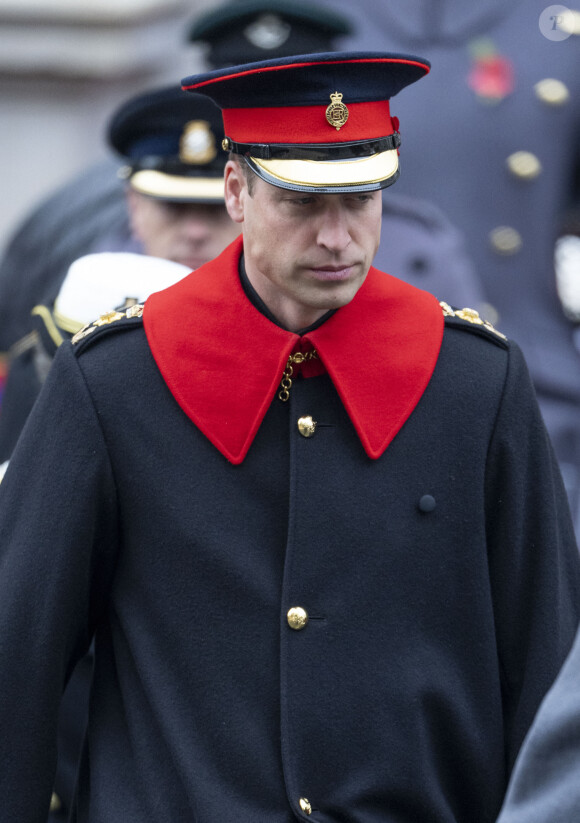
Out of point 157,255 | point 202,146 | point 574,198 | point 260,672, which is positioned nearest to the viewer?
point 260,672

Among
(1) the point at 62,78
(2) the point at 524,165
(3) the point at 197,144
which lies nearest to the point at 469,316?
(3) the point at 197,144

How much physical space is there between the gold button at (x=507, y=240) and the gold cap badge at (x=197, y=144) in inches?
53.0

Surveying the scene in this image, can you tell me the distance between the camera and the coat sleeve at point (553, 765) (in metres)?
1.96

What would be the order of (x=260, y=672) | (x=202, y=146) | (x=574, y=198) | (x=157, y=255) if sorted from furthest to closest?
(x=574, y=198) → (x=202, y=146) → (x=157, y=255) → (x=260, y=672)

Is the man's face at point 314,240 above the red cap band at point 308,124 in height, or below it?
below

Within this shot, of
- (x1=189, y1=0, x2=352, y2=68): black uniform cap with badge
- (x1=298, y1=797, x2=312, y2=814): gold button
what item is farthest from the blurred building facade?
(x1=298, y1=797, x2=312, y2=814): gold button

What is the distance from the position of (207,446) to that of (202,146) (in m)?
2.34

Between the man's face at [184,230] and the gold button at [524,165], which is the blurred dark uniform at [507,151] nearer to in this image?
the gold button at [524,165]

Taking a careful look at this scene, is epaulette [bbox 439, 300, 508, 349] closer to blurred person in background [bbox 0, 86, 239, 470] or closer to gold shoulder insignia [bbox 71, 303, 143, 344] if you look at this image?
gold shoulder insignia [bbox 71, 303, 143, 344]

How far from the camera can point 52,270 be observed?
614cm

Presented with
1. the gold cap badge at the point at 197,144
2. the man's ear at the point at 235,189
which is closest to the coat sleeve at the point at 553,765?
the man's ear at the point at 235,189

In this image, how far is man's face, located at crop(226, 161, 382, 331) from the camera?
2.83m

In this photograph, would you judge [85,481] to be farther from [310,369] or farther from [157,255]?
[157,255]

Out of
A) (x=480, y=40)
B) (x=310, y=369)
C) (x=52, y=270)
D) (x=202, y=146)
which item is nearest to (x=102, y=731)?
(x=310, y=369)
